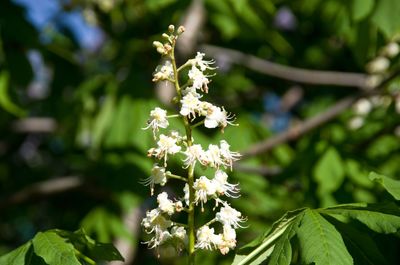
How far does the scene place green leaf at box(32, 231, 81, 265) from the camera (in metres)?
1.37

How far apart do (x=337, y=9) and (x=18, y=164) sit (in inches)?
129

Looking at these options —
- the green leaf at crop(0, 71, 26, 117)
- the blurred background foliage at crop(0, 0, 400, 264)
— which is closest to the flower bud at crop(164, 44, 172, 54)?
the blurred background foliage at crop(0, 0, 400, 264)

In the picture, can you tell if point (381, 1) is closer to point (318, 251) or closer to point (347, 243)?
point (347, 243)

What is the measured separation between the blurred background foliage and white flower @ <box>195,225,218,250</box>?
60cm

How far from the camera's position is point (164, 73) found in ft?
4.58

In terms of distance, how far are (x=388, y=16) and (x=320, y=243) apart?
4.10ft

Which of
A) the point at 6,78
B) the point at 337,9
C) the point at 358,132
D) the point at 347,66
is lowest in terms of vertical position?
the point at 6,78

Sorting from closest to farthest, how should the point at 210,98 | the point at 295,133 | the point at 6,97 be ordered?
the point at 6,97, the point at 295,133, the point at 210,98

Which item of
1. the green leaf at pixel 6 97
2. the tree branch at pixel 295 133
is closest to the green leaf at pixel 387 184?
the tree branch at pixel 295 133

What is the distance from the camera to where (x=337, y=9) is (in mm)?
2926

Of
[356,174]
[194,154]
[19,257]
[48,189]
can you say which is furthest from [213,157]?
[48,189]

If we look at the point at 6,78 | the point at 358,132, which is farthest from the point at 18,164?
the point at 358,132

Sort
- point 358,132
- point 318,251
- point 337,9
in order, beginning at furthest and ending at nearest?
point 358,132 < point 337,9 < point 318,251

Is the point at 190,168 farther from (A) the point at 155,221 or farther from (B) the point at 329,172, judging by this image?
(B) the point at 329,172
